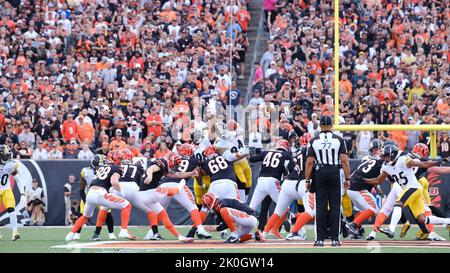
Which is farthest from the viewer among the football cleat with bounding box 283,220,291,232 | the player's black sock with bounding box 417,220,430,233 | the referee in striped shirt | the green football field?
the football cleat with bounding box 283,220,291,232

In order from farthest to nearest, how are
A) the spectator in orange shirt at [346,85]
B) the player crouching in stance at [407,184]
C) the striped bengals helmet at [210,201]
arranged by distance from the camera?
the spectator in orange shirt at [346,85], the player crouching in stance at [407,184], the striped bengals helmet at [210,201]

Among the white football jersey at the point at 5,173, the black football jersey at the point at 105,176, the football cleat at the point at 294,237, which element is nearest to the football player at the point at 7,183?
the white football jersey at the point at 5,173

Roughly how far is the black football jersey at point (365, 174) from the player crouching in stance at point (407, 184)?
2.12 ft

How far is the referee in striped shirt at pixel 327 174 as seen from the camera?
1486cm

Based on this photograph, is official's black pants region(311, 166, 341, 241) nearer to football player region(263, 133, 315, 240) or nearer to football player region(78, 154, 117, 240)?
football player region(263, 133, 315, 240)

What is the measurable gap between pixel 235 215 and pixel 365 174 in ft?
8.76

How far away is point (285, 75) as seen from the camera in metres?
23.9

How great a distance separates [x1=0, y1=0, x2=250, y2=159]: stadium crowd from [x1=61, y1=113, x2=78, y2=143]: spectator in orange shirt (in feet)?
0.07

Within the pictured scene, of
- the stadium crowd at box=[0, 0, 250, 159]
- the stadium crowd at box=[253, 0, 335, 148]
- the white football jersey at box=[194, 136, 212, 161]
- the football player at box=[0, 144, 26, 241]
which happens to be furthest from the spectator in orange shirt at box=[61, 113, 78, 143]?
the football player at box=[0, 144, 26, 241]

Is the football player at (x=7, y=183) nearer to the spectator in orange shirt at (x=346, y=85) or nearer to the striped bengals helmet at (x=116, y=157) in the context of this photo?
the striped bengals helmet at (x=116, y=157)

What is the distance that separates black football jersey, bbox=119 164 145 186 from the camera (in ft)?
56.9

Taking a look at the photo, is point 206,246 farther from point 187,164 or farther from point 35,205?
point 35,205

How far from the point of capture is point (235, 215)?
1545 centimetres
